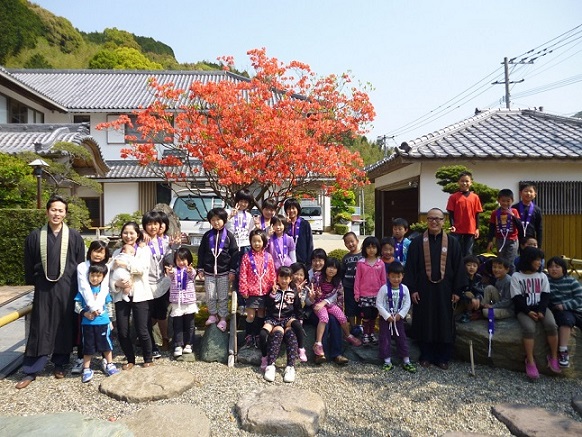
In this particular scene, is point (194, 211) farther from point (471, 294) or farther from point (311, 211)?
point (311, 211)

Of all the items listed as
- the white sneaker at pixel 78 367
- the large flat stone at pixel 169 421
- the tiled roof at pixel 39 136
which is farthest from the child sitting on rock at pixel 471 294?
the tiled roof at pixel 39 136

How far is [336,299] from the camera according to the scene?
526 centimetres

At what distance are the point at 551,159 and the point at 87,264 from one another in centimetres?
866

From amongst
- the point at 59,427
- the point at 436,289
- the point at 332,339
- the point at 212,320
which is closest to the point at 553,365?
the point at 436,289

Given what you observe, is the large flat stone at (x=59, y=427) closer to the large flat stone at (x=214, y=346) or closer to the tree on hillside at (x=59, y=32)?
the large flat stone at (x=214, y=346)

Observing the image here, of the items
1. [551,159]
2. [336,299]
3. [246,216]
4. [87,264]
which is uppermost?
[551,159]

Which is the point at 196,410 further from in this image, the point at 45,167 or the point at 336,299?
the point at 45,167

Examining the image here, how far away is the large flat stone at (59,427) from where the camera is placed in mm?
3029

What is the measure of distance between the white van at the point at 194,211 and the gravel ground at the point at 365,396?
4.10m

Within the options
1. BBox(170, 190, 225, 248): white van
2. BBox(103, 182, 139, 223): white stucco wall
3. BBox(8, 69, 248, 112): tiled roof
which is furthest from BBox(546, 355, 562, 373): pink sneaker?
BBox(8, 69, 248, 112): tiled roof

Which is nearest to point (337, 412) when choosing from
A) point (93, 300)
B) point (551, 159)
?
point (93, 300)

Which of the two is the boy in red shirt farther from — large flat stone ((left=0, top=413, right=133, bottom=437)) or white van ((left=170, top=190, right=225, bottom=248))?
white van ((left=170, top=190, right=225, bottom=248))

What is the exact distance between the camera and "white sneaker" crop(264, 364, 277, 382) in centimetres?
455

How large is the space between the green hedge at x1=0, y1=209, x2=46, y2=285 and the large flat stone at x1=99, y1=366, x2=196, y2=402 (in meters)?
6.12
